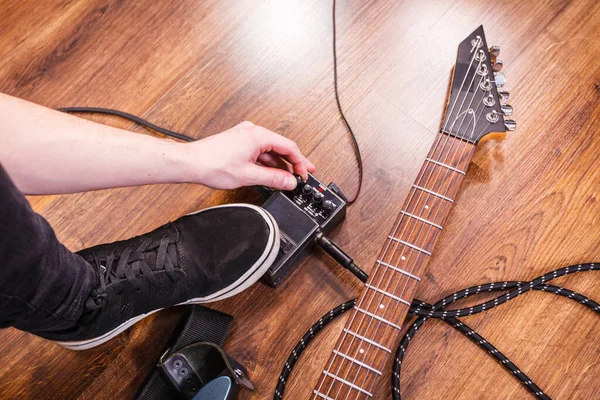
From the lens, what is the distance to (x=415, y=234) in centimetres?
97

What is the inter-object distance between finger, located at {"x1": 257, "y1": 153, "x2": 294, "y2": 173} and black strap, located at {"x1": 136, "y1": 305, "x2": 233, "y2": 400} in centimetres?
31

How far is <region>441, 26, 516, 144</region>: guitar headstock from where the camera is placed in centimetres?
101

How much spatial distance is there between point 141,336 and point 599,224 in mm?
957

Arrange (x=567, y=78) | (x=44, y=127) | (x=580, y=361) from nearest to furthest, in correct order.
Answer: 1. (x=44, y=127)
2. (x=580, y=361)
3. (x=567, y=78)

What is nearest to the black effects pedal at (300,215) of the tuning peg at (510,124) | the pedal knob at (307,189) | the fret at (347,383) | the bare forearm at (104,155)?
the pedal knob at (307,189)

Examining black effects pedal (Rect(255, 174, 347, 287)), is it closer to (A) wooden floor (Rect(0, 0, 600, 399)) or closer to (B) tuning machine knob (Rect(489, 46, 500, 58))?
(A) wooden floor (Rect(0, 0, 600, 399))

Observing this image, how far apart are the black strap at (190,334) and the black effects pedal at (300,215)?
124 millimetres

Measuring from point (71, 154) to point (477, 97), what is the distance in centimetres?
75

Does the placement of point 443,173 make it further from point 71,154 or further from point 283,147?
point 71,154

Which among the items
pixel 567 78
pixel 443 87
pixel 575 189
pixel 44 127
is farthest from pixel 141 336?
pixel 567 78

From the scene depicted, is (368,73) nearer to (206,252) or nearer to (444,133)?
(444,133)

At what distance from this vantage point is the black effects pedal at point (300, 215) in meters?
1.02

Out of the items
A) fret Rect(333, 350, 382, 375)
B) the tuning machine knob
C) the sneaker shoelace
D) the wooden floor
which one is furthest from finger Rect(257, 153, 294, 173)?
the tuning machine knob

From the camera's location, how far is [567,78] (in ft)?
3.79
